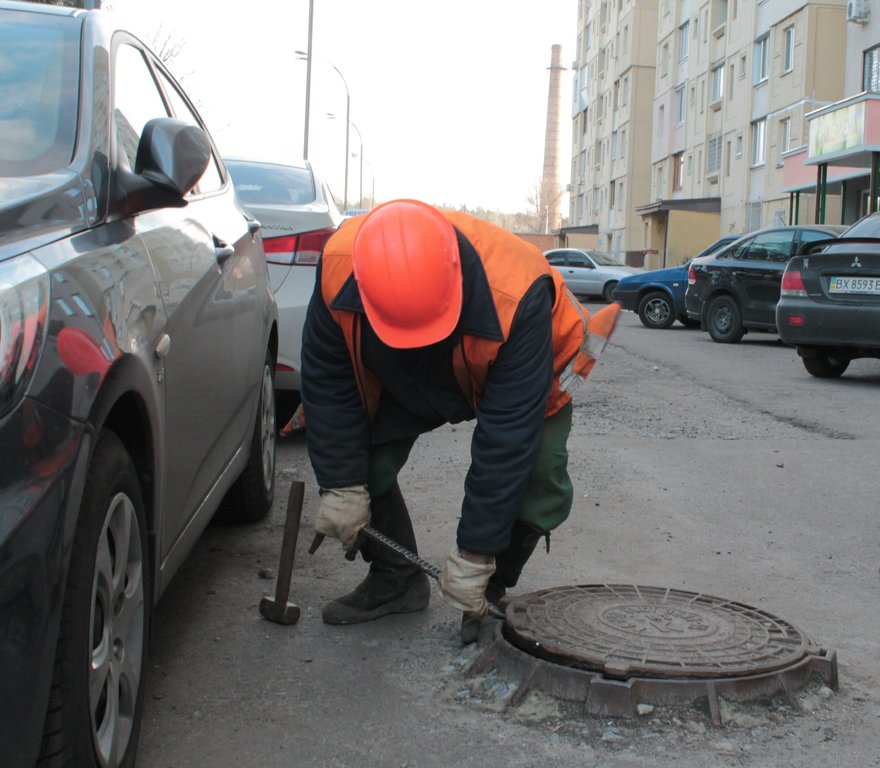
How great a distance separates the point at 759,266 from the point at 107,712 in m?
13.7

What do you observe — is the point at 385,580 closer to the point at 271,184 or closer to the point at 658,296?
the point at 271,184

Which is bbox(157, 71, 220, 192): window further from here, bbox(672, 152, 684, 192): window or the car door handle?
bbox(672, 152, 684, 192): window

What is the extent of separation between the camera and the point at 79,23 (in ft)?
10.3

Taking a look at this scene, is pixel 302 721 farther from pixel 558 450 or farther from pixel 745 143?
pixel 745 143

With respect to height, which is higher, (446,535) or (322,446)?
(322,446)

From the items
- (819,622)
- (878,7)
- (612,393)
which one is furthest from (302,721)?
(878,7)

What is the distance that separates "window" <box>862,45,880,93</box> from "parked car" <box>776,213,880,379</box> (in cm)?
2077

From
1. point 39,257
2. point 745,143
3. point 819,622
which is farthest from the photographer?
point 745,143

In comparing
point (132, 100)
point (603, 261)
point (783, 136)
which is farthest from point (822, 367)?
point (783, 136)

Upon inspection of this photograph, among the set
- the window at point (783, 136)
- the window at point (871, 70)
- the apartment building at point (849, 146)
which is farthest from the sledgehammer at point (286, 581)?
the window at point (783, 136)

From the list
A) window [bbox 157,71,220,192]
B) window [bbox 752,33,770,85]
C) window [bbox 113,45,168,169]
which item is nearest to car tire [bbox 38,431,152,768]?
window [bbox 113,45,168,169]

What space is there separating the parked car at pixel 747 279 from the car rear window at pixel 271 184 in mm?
9307

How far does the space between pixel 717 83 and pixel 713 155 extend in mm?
2562

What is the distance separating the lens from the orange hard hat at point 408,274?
2820 mm
